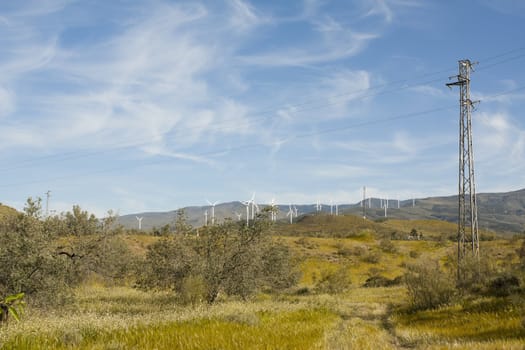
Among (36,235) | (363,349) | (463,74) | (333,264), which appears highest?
(463,74)

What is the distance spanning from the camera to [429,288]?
22.7m

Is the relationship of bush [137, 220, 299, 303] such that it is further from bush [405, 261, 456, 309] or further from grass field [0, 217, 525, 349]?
bush [405, 261, 456, 309]

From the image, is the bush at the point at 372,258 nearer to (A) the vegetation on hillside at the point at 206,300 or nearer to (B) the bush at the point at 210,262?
(A) the vegetation on hillside at the point at 206,300

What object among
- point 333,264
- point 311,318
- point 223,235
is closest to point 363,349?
point 311,318

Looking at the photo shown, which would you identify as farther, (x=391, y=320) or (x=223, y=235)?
(x=223, y=235)

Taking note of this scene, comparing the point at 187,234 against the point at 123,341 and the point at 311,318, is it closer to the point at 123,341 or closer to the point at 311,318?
the point at 311,318

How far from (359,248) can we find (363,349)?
63.9m

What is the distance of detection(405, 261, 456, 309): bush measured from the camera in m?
22.4

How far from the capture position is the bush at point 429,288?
73.6 feet

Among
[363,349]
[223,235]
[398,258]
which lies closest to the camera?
[363,349]

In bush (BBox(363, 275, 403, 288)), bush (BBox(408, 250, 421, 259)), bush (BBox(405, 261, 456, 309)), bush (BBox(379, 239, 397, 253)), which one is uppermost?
bush (BBox(405, 261, 456, 309))

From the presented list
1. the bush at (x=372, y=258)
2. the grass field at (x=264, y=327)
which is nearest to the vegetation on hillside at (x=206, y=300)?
the grass field at (x=264, y=327)

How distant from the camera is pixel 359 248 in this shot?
7281 centimetres

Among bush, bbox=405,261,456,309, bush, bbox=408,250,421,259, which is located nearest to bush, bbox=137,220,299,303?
bush, bbox=405,261,456,309
